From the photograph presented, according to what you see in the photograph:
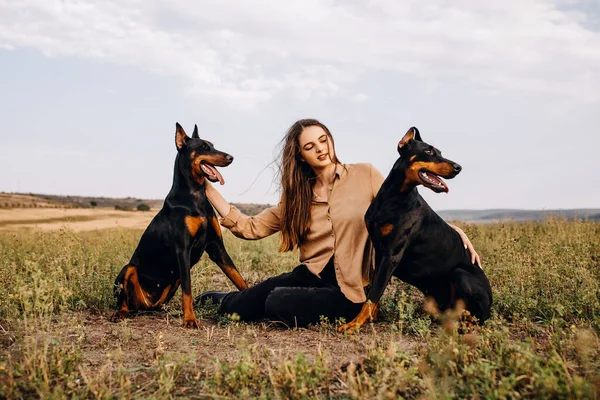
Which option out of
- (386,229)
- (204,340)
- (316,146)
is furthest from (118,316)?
(386,229)

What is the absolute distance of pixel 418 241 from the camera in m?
4.20

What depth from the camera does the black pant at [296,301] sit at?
440 cm

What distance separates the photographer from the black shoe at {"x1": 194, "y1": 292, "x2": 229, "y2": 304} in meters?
5.18

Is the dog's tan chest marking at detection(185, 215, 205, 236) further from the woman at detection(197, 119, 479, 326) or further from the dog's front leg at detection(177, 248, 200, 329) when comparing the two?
the woman at detection(197, 119, 479, 326)

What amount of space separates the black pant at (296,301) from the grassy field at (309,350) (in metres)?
0.15

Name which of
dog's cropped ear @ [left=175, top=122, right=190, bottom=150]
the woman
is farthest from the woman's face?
dog's cropped ear @ [left=175, top=122, right=190, bottom=150]

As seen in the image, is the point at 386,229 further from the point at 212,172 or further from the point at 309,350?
the point at 212,172

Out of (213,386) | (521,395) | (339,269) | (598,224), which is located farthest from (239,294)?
(598,224)

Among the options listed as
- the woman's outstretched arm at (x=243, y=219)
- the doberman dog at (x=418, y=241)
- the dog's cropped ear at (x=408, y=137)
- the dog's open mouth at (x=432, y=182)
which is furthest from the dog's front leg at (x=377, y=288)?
the woman's outstretched arm at (x=243, y=219)

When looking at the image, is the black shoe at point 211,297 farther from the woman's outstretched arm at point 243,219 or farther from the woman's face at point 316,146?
the woman's face at point 316,146

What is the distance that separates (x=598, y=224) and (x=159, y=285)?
8.24 meters

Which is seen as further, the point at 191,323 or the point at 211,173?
the point at 211,173

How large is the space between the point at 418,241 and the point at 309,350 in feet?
4.12

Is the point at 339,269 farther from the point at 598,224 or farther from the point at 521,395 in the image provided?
the point at 598,224
